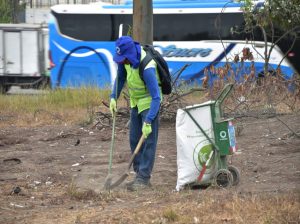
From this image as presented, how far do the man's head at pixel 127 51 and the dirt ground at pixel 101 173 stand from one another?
1306mm

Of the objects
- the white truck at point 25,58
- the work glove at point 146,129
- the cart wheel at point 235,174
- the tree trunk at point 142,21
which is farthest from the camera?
the white truck at point 25,58

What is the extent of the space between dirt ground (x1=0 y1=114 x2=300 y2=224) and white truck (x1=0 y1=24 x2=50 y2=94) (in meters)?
12.9

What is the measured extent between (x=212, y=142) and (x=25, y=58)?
59.9ft

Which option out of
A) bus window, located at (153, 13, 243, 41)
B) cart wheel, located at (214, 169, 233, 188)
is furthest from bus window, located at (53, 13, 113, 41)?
cart wheel, located at (214, 169, 233, 188)

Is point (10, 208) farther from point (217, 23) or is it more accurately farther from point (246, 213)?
point (217, 23)

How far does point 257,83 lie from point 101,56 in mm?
10258

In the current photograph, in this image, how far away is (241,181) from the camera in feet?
23.0

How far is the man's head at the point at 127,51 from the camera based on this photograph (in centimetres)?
661

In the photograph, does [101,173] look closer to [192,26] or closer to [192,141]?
[192,141]

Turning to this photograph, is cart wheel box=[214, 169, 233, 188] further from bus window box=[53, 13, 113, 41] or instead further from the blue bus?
bus window box=[53, 13, 113, 41]

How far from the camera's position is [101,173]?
7.80 m

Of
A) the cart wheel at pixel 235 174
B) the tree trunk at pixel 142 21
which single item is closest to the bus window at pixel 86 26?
the tree trunk at pixel 142 21

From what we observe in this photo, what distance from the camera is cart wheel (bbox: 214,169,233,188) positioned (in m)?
6.55

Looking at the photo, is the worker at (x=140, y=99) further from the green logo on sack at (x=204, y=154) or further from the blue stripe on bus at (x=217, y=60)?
the blue stripe on bus at (x=217, y=60)
